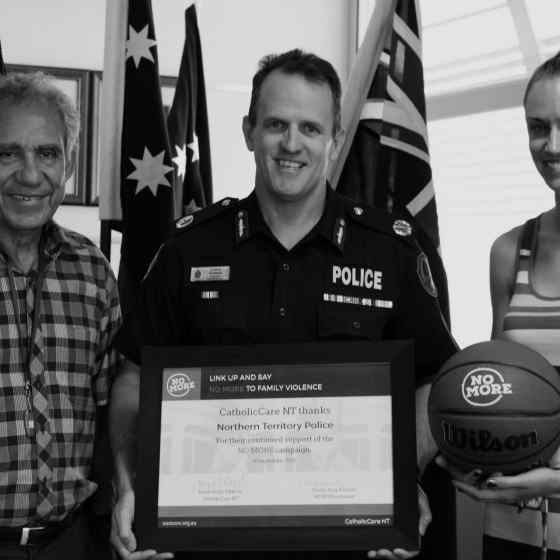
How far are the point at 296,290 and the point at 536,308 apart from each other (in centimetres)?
48

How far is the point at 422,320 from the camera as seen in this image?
1.84 metres

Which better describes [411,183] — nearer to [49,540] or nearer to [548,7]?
→ [49,540]

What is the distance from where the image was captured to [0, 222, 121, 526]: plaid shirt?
5.80ft

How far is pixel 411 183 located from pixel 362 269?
3.24ft

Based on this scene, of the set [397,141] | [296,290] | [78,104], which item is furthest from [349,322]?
[78,104]

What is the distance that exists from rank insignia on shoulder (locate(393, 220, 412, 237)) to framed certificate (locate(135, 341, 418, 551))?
0.29m

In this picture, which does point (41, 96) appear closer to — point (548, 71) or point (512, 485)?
point (548, 71)

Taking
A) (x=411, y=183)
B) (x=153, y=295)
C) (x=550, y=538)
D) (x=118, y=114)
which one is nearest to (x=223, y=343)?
(x=153, y=295)

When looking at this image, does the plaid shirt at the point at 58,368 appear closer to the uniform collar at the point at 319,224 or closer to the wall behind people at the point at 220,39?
the uniform collar at the point at 319,224

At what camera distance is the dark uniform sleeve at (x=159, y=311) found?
1.86 meters

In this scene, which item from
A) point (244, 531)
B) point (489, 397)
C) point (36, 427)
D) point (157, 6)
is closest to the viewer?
point (489, 397)

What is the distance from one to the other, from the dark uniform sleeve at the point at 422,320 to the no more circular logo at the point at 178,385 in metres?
0.45

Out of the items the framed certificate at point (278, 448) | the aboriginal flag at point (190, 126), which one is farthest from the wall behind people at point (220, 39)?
the framed certificate at point (278, 448)

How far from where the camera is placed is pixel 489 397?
1567 millimetres
